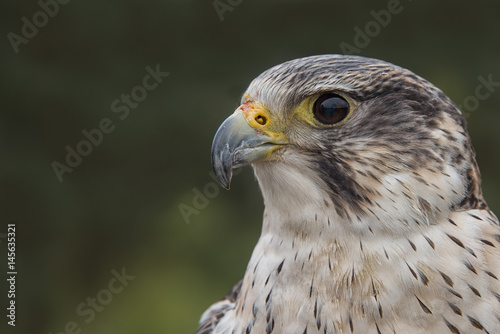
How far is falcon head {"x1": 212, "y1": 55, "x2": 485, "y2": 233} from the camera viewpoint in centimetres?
200

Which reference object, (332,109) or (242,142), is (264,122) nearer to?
(242,142)

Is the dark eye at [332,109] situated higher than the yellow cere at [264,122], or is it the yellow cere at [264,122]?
the yellow cere at [264,122]

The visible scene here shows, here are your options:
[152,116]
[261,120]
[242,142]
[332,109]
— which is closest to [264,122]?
[261,120]

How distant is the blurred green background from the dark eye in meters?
3.05

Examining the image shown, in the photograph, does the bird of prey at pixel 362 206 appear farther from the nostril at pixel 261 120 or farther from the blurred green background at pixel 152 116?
the blurred green background at pixel 152 116

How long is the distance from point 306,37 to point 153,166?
1.76m

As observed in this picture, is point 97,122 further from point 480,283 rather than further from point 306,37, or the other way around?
point 480,283

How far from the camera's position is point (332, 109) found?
209 cm

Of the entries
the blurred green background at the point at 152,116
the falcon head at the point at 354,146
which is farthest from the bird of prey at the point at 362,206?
the blurred green background at the point at 152,116

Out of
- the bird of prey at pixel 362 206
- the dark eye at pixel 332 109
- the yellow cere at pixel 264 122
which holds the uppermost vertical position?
the yellow cere at pixel 264 122

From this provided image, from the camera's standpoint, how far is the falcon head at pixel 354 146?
6.56 ft

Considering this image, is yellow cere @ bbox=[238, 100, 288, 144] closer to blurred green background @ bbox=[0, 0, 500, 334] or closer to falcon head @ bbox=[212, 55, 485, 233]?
falcon head @ bbox=[212, 55, 485, 233]

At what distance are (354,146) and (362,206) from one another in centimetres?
21

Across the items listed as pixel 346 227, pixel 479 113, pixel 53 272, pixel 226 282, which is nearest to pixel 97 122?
pixel 53 272
